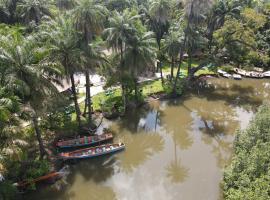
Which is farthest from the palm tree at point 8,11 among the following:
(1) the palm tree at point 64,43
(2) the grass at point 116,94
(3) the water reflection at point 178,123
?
(3) the water reflection at point 178,123

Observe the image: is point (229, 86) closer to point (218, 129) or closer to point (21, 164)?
point (218, 129)

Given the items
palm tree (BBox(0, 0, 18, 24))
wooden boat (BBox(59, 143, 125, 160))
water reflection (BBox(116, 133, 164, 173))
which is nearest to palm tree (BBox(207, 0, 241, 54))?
water reflection (BBox(116, 133, 164, 173))

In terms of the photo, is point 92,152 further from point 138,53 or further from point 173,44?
point 173,44

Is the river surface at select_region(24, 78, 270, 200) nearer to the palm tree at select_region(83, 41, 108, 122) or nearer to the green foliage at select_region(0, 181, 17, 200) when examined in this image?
the green foliage at select_region(0, 181, 17, 200)

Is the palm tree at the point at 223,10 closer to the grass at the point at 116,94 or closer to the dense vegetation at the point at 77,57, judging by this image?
the dense vegetation at the point at 77,57

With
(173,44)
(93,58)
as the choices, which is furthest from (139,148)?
(173,44)

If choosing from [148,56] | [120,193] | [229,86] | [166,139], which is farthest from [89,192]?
[229,86]
